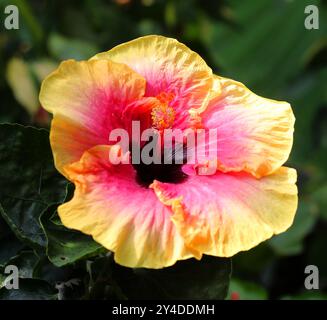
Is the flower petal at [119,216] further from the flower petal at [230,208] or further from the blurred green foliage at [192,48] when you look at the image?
the blurred green foliage at [192,48]

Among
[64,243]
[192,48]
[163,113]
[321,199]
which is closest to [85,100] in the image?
[163,113]

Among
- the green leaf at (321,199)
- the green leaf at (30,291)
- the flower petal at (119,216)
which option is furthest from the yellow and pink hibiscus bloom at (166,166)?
the green leaf at (321,199)

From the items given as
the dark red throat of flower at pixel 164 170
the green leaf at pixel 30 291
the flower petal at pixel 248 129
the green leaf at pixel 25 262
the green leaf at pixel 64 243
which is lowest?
the green leaf at pixel 30 291

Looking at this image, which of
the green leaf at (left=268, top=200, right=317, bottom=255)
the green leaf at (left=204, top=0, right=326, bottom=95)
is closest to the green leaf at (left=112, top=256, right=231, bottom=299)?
the green leaf at (left=268, top=200, right=317, bottom=255)

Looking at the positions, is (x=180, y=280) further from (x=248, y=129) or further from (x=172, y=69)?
(x=172, y=69)

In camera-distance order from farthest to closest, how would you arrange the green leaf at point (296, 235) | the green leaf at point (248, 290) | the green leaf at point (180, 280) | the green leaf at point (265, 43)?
the green leaf at point (265, 43)
the green leaf at point (296, 235)
the green leaf at point (248, 290)
the green leaf at point (180, 280)
